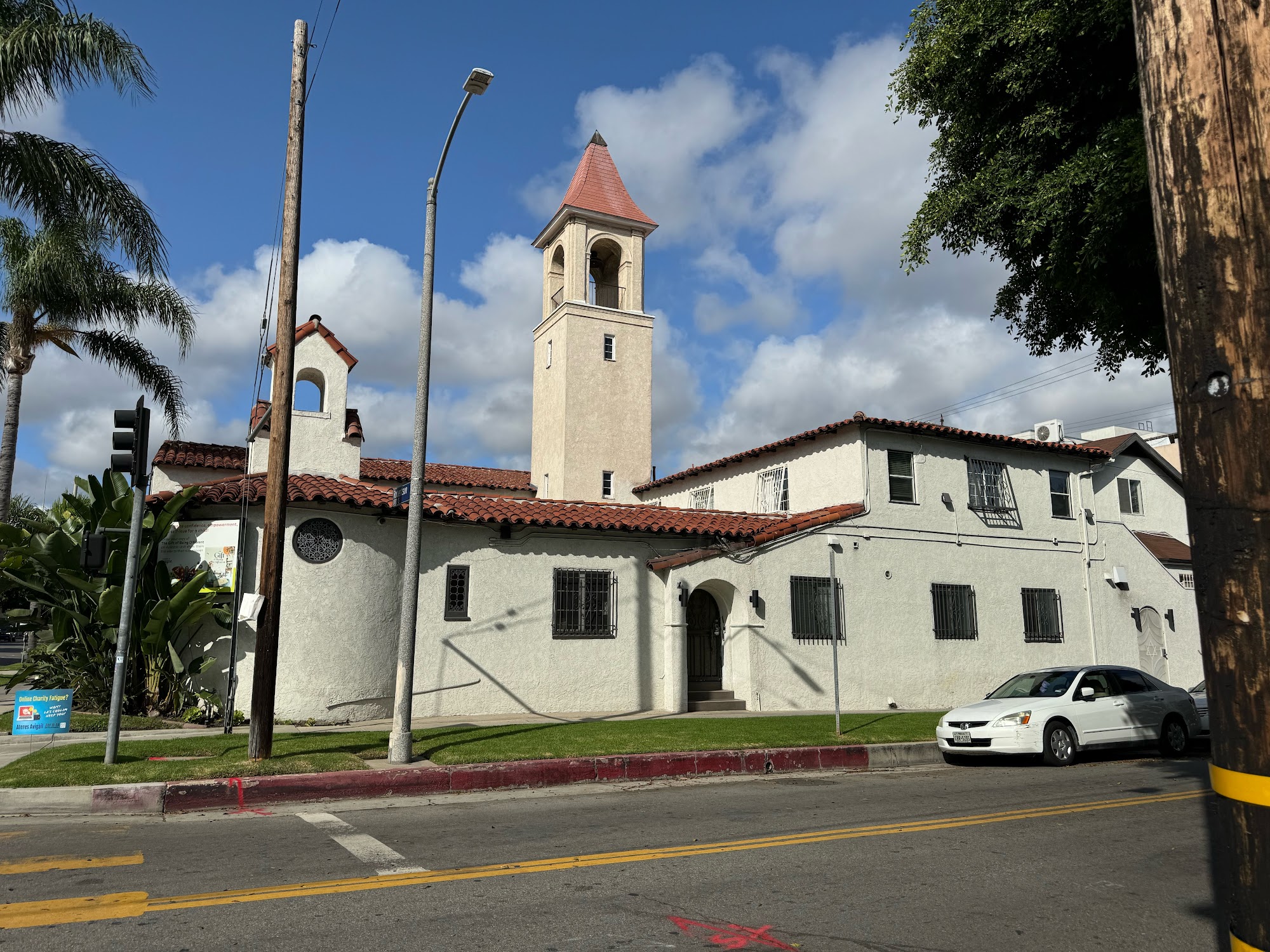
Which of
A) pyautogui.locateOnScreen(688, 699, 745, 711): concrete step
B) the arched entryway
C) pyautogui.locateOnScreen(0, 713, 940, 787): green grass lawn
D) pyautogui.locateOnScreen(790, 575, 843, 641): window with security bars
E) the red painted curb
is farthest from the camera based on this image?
pyautogui.locateOnScreen(790, 575, 843, 641): window with security bars

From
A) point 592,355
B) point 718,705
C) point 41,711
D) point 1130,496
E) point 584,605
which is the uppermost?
point 592,355

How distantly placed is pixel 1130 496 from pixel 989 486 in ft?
22.5

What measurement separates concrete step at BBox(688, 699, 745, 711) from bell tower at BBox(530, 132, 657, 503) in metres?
11.2

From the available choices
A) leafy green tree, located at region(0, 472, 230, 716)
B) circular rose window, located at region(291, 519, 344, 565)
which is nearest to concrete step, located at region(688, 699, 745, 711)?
circular rose window, located at region(291, 519, 344, 565)

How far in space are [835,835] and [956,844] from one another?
0.95 meters

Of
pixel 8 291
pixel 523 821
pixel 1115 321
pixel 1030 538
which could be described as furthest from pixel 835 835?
pixel 8 291

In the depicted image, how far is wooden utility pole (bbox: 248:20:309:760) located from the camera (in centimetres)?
1080

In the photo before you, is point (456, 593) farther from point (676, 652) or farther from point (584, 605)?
point (676, 652)

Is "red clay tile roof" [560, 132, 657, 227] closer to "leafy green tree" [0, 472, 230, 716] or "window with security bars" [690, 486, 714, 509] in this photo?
"window with security bars" [690, 486, 714, 509]

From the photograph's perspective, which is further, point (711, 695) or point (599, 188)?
point (599, 188)

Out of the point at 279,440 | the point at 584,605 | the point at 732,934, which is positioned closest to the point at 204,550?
the point at 279,440

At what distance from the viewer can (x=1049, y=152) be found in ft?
36.6

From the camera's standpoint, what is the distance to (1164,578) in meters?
25.4

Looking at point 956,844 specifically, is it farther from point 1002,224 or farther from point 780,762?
point 1002,224
